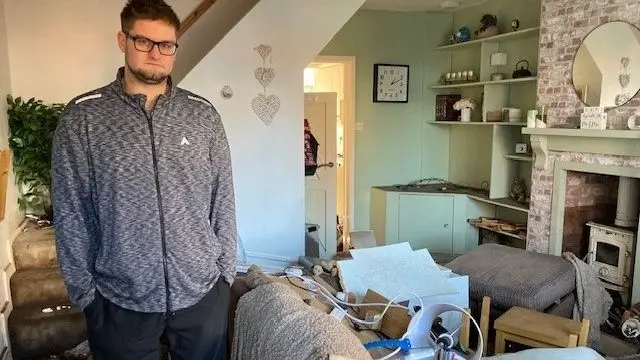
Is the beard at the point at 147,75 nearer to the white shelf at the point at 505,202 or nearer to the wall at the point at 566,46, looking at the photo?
the wall at the point at 566,46

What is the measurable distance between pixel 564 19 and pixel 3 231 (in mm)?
4033

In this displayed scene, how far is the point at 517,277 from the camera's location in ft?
10.2

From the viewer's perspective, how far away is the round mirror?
3424mm

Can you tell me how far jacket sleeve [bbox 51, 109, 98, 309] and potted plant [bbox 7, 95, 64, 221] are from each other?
1.90m

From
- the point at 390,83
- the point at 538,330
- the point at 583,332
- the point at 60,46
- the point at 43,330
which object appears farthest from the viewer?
the point at 390,83

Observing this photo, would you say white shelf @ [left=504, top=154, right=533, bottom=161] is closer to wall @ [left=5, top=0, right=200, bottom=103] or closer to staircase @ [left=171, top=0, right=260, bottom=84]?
staircase @ [left=171, top=0, right=260, bottom=84]

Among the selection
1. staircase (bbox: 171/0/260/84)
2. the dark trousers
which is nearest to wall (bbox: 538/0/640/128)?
staircase (bbox: 171/0/260/84)

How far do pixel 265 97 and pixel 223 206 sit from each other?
2.30 metres

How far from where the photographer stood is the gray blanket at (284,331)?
1330 millimetres

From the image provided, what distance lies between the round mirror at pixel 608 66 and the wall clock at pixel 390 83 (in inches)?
86.4

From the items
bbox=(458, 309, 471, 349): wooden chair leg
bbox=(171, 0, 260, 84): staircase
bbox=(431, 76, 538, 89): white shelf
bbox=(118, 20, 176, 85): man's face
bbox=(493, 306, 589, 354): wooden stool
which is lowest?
bbox=(493, 306, 589, 354): wooden stool

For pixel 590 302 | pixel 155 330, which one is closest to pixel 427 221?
pixel 590 302

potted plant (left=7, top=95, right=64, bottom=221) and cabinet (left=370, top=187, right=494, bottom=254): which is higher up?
potted plant (left=7, top=95, right=64, bottom=221)

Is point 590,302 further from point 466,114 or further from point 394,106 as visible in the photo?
point 394,106
